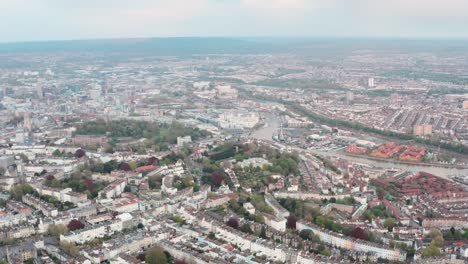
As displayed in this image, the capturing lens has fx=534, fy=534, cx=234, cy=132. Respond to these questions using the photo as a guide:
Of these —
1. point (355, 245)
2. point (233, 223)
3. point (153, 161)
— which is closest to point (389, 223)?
point (355, 245)

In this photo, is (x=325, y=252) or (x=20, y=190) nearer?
(x=325, y=252)

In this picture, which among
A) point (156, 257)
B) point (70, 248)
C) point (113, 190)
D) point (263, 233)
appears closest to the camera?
point (156, 257)

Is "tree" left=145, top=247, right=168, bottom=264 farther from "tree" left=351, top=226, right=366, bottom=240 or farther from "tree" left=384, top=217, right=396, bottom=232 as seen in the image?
"tree" left=384, top=217, right=396, bottom=232

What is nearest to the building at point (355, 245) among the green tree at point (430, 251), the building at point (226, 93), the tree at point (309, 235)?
the tree at point (309, 235)

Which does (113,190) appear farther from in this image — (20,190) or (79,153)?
(79,153)

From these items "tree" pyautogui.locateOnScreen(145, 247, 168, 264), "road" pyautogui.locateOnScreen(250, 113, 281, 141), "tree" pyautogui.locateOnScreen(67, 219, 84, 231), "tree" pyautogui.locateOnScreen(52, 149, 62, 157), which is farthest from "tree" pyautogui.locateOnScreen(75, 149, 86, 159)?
"tree" pyautogui.locateOnScreen(145, 247, 168, 264)

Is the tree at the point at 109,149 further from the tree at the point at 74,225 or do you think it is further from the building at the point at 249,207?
the building at the point at 249,207
